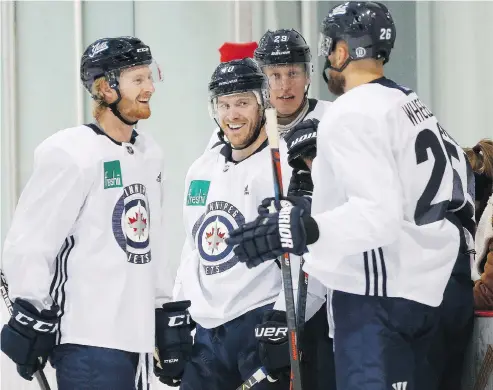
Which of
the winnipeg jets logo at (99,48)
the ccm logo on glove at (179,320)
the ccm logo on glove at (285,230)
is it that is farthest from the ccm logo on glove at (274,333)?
the winnipeg jets logo at (99,48)

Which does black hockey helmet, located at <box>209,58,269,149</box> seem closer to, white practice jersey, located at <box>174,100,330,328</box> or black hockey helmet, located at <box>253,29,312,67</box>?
white practice jersey, located at <box>174,100,330,328</box>

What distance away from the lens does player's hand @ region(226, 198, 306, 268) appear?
7.29 feet

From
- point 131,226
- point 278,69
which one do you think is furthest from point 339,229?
point 278,69

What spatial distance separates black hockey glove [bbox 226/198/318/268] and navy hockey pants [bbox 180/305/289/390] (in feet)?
1.69

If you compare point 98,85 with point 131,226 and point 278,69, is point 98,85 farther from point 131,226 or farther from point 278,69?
point 278,69

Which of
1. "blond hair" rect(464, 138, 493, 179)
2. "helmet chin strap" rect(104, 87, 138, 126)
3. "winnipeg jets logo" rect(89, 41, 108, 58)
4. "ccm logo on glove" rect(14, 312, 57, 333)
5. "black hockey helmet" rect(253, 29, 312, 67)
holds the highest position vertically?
"black hockey helmet" rect(253, 29, 312, 67)

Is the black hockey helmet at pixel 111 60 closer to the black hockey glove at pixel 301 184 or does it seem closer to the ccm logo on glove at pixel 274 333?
the black hockey glove at pixel 301 184

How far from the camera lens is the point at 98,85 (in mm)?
2734

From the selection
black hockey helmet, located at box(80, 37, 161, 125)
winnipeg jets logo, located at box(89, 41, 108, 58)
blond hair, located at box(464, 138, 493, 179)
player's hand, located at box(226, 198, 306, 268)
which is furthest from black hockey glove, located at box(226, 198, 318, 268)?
blond hair, located at box(464, 138, 493, 179)

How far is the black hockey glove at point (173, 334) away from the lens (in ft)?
9.05

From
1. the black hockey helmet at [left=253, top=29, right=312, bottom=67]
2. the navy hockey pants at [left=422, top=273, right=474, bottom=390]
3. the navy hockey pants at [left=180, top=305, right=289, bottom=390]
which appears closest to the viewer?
the navy hockey pants at [left=422, top=273, right=474, bottom=390]

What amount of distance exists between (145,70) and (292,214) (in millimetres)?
754

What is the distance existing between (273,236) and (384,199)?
25 cm

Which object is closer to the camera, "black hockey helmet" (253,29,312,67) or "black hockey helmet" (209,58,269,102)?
"black hockey helmet" (209,58,269,102)
